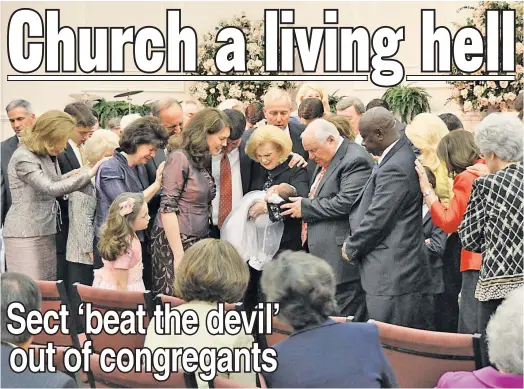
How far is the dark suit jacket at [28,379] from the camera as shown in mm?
2238

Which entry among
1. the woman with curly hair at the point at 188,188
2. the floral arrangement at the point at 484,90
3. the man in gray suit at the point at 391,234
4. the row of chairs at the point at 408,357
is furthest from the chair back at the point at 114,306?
the floral arrangement at the point at 484,90

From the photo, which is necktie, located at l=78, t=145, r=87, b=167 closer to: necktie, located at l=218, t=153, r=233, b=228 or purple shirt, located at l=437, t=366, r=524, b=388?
necktie, located at l=218, t=153, r=233, b=228

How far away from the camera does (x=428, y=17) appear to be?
4.48 meters

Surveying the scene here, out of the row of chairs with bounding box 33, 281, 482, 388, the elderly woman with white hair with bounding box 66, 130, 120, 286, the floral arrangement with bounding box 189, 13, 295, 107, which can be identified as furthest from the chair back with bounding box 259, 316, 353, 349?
the floral arrangement with bounding box 189, 13, 295, 107

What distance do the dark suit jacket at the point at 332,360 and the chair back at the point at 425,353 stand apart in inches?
10.8

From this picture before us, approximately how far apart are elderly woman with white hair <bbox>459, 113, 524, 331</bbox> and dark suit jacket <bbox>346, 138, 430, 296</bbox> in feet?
1.83

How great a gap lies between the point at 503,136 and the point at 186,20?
6.83 metres

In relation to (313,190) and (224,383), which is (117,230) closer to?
(313,190)

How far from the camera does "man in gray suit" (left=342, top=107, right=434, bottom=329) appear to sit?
3.95m

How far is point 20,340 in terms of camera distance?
2443mm

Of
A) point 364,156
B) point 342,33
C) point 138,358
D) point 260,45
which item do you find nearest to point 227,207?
→ point 364,156

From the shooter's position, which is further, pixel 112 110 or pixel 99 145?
pixel 112 110

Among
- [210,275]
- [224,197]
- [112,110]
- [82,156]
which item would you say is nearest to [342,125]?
[224,197]

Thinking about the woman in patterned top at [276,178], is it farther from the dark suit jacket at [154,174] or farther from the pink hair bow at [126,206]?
the pink hair bow at [126,206]
